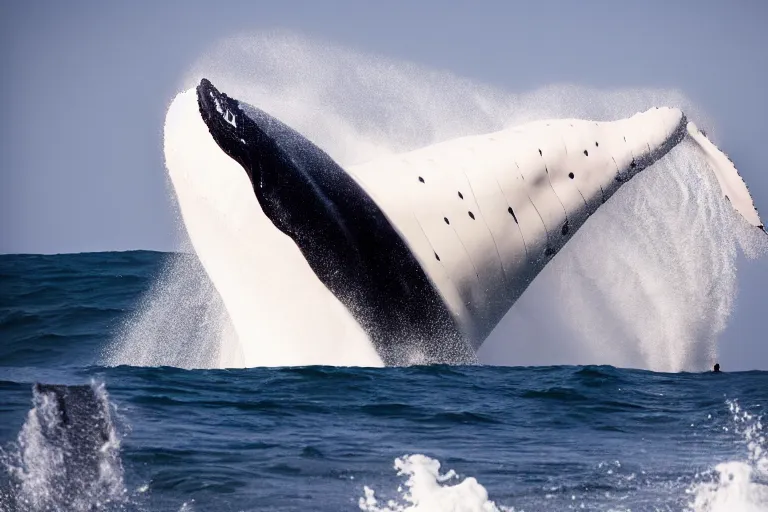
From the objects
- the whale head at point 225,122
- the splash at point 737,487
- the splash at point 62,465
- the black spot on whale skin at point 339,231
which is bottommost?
the splash at point 737,487

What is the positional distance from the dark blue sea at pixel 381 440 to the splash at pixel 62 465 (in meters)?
0.02

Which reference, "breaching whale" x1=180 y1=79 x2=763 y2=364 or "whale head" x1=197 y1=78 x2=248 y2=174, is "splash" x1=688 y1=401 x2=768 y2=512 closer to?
"breaching whale" x1=180 y1=79 x2=763 y2=364

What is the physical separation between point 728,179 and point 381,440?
664cm

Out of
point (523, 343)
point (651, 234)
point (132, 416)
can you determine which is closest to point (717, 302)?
point (651, 234)

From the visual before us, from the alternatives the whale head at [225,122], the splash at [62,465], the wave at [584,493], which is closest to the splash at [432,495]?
the wave at [584,493]

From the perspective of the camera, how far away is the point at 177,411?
30.7 ft

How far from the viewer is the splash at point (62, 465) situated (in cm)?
675

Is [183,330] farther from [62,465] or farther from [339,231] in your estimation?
[62,465]

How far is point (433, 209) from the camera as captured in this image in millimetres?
11023

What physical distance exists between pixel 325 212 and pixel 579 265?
4715 mm

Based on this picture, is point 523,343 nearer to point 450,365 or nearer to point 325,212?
point 450,365

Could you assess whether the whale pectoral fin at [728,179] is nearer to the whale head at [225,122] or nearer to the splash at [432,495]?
the whale head at [225,122]

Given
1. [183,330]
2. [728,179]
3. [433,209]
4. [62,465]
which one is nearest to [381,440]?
[62,465]

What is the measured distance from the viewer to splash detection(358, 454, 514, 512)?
689 centimetres
